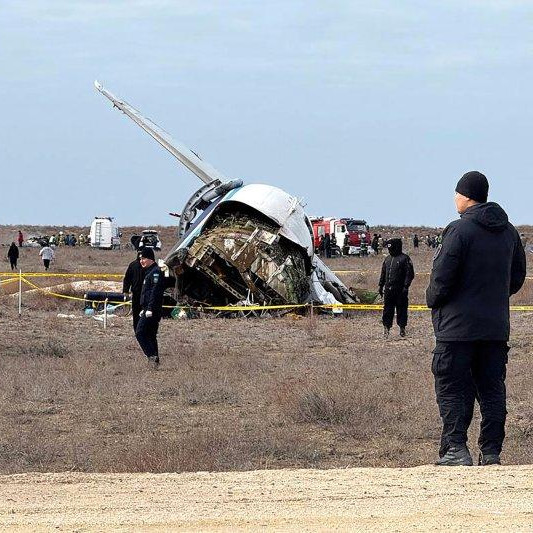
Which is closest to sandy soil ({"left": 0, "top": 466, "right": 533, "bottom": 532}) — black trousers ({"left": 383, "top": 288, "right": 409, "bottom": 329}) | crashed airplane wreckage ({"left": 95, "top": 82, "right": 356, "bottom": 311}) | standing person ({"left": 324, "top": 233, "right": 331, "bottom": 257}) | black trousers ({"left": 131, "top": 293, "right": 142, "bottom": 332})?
black trousers ({"left": 131, "top": 293, "right": 142, "bottom": 332})

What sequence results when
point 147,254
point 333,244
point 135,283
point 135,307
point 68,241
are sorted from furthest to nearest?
point 68,241, point 333,244, point 135,307, point 135,283, point 147,254

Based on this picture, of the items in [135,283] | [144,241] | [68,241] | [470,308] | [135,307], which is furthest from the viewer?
[68,241]

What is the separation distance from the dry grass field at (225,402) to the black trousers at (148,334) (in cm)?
31

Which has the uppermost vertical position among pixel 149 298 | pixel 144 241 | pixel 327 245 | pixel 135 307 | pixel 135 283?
pixel 327 245

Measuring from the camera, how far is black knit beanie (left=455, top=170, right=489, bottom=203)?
28.1 feet

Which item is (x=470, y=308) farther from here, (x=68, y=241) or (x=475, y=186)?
(x=68, y=241)

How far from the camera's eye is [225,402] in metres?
14.5

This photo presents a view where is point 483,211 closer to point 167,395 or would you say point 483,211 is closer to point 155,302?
point 167,395

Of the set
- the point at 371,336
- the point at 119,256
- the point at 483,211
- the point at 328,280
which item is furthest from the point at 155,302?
the point at 119,256

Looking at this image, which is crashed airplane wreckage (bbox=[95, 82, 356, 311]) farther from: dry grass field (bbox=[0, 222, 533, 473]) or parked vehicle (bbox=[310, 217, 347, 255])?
parked vehicle (bbox=[310, 217, 347, 255])

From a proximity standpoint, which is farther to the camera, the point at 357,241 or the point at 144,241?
the point at 357,241

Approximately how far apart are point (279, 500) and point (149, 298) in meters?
9.98

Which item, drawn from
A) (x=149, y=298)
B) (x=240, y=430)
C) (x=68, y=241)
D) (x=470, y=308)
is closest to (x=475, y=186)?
(x=470, y=308)

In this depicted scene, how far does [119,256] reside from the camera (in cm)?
7038
